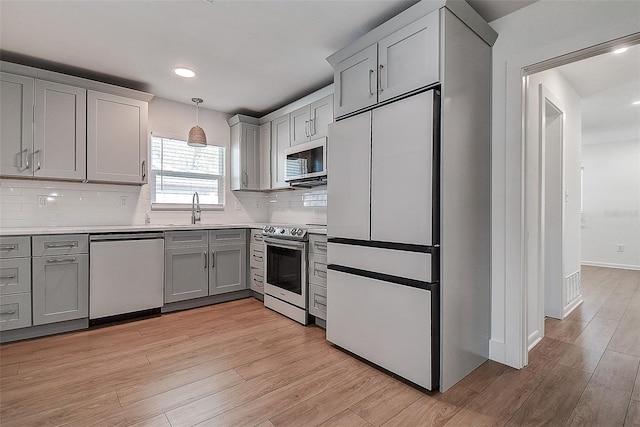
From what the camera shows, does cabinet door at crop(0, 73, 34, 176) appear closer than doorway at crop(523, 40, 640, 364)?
No

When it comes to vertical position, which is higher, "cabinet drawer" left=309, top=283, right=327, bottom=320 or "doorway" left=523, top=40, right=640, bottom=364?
"doorway" left=523, top=40, right=640, bottom=364

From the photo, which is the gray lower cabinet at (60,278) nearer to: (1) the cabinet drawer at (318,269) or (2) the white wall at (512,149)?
(1) the cabinet drawer at (318,269)

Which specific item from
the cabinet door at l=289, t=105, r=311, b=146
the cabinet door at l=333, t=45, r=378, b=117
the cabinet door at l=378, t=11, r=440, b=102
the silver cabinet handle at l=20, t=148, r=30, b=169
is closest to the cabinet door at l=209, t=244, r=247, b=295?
the cabinet door at l=289, t=105, r=311, b=146

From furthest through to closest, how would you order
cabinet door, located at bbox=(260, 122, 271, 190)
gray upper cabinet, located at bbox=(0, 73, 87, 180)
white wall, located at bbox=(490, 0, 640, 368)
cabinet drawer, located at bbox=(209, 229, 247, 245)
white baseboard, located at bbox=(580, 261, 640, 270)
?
white baseboard, located at bbox=(580, 261, 640, 270), cabinet door, located at bbox=(260, 122, 271, 190), cabinet drawer, located at bbox=(209, 229, 247, 245), gray upper cabinet, located at bbox=(0, 73, 87, 180), white wall, located at bbox=(490, 0, 640, 368)

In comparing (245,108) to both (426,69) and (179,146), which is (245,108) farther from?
(426,69)

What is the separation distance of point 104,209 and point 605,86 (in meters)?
5.74

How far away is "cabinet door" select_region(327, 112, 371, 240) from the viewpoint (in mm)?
2295

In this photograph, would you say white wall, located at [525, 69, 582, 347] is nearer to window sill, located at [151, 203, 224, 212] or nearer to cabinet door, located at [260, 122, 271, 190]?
cabinet door, located at [260, 122, 271, 190]

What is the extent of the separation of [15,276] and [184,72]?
235cm

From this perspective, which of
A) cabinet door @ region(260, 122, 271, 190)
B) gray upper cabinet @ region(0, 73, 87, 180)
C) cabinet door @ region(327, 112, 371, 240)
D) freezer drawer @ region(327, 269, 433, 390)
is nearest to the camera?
freezer drawer @ region(327, 269, 433, 390)

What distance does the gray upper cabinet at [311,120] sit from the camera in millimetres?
3344

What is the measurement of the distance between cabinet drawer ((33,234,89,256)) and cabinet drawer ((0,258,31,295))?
119 mm

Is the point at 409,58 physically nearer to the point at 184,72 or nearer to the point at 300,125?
the point at 300,125

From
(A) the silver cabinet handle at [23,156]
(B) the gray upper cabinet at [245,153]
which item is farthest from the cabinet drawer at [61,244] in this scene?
(B) the gray upper cabinet at [245,153]
